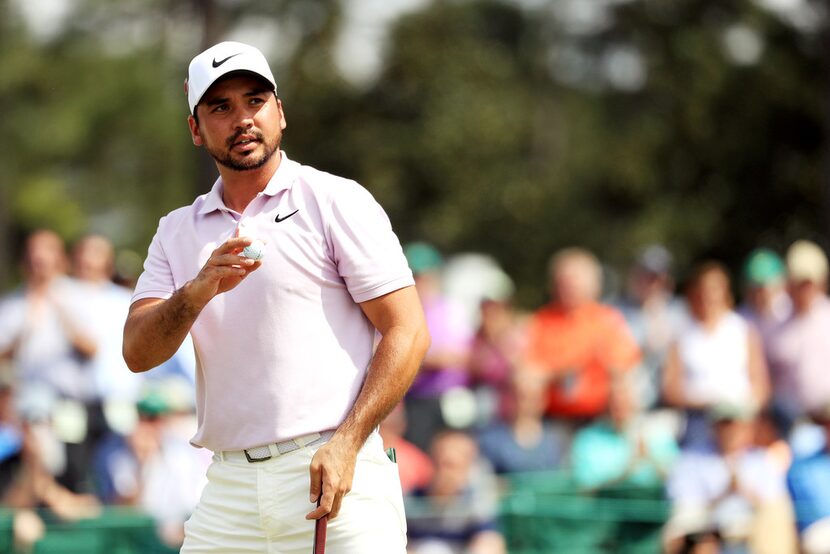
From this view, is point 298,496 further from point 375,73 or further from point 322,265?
point 375,73

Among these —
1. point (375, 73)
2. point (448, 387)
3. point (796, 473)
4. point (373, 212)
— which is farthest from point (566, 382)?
point (375, 73)

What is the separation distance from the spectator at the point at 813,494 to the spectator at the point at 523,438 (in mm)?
1684

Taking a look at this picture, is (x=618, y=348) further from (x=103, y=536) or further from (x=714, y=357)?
(x=103, y=536)

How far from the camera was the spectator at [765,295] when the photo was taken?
36.8 feet

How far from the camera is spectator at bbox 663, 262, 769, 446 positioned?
10539mm

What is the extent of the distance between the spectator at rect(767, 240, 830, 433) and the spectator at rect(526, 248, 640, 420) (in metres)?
1.20

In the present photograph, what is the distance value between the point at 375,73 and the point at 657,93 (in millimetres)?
7490

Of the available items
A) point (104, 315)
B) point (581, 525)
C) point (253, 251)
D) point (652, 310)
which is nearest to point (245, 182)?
point (253, 251)

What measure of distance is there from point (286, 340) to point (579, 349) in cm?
611

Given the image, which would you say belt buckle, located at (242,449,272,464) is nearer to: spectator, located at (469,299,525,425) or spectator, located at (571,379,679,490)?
spectator, located at (571,379,679,490)

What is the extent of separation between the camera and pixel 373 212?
4.71 metres

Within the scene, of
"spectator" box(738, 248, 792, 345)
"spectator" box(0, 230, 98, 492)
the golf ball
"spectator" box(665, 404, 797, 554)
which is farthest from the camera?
"spectator" box(738, 248, 792, 345)

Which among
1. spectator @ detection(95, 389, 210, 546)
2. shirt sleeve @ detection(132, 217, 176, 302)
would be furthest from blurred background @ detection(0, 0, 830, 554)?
shirt sleeve @ detection(132, 217, 176, 302)

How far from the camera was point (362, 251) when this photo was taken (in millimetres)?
4613
